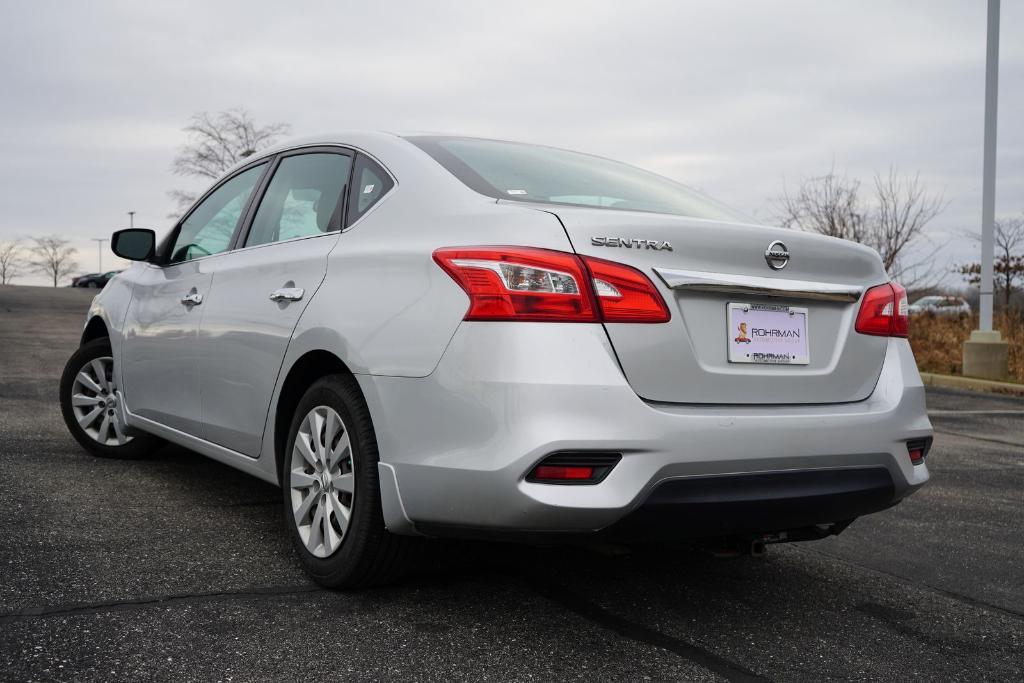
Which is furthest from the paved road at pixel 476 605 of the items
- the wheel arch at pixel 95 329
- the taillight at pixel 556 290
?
the wheel arch at pixel 95 329

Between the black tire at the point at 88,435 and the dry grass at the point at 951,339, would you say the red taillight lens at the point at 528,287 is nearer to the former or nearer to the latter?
the black tire at the point at 88,435

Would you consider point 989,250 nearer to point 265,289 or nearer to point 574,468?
point 265,289

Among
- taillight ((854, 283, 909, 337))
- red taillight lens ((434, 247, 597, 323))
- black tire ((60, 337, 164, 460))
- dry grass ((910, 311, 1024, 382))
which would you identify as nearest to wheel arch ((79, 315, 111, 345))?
black tire ((60, 337, 164, 460))

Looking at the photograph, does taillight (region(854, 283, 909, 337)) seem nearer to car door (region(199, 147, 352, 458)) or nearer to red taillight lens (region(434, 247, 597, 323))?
red taillight lens (region(434, 247, 597, 323))

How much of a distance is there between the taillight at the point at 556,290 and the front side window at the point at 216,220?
2047 mm

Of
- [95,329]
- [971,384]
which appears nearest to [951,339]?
[971,384]

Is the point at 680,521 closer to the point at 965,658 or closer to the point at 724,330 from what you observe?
the point at 724,330

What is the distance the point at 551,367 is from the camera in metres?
2.59

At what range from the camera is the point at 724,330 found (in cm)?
282

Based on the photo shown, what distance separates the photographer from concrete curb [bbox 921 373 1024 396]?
1296 centimetres

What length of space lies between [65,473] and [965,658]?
4.23 m

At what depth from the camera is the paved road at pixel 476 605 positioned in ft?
8.78

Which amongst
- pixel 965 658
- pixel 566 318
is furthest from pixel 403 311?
pixel 965 658

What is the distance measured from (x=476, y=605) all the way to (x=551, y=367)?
3.27 ft
